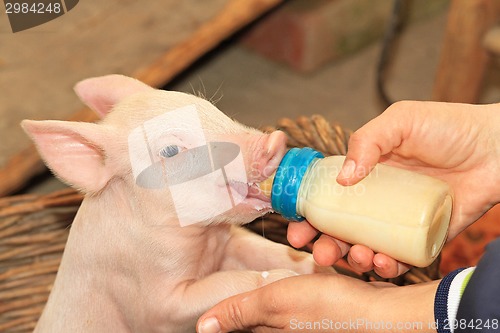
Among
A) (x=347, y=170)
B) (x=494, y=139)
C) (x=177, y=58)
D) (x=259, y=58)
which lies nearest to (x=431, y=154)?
(x=494, y=139)

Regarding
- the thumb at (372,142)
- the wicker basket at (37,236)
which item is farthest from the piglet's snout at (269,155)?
the wicker basket at (37,236)

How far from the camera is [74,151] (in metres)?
1.35

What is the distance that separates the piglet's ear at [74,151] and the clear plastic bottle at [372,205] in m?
0.34

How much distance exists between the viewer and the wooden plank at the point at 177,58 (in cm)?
218

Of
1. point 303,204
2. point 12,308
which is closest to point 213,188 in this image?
point 303,204

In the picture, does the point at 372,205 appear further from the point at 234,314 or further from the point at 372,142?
the point at 234,314

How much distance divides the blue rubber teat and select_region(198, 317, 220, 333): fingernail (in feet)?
0.78

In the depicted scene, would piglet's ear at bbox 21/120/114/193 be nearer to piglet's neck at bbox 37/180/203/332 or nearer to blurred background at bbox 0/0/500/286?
piglet's neck at bbox 37/180/203/332

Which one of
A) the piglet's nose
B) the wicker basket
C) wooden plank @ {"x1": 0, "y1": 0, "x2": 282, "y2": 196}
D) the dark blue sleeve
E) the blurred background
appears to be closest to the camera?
the dark blue sleeve

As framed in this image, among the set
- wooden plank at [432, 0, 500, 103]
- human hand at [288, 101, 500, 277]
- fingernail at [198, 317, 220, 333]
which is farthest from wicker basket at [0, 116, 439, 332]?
wooden plank at [432, 0, 500, 103]

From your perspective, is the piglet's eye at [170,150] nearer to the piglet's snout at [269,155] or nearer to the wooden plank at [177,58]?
the piglet's snout at [269,155]

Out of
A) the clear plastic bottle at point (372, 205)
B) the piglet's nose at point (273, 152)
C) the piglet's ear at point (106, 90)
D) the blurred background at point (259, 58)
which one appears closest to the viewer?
the clear plastic bottle at point (372, 205)

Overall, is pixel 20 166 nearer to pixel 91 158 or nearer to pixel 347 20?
pixel 91 158

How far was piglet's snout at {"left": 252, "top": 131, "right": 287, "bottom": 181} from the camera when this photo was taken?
125 centimetres
